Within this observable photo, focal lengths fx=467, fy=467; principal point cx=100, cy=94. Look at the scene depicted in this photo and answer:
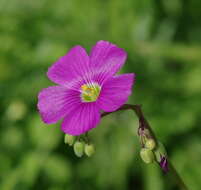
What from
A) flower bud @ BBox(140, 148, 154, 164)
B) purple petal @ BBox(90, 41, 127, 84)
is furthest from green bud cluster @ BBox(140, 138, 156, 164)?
purple petal @ BBox(90, 41, 127, 84)

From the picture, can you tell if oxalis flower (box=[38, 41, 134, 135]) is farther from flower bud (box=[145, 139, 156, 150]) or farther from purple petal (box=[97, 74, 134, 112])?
flower bud (box=[145, 139, 156, 150])

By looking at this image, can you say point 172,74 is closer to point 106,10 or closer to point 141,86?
point 141,86

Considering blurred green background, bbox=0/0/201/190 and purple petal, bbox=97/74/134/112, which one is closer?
purple petal, bbox=97/74/134/112

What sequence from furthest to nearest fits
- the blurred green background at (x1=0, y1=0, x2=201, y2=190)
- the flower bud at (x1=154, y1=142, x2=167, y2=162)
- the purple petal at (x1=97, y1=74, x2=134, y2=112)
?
the blurred green background at (x1=0, y1=0, x2=201, y2=190) → the flower bud at (x1=154, y1=142, x2=167, y2=162) → the purple petal at (x1=97, y1=74, x2=134, y2=112)

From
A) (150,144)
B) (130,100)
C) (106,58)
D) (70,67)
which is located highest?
(106,58)

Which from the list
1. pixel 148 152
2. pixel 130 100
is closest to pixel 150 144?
pixel 148 152

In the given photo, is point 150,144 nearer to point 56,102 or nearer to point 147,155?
point 147,155
